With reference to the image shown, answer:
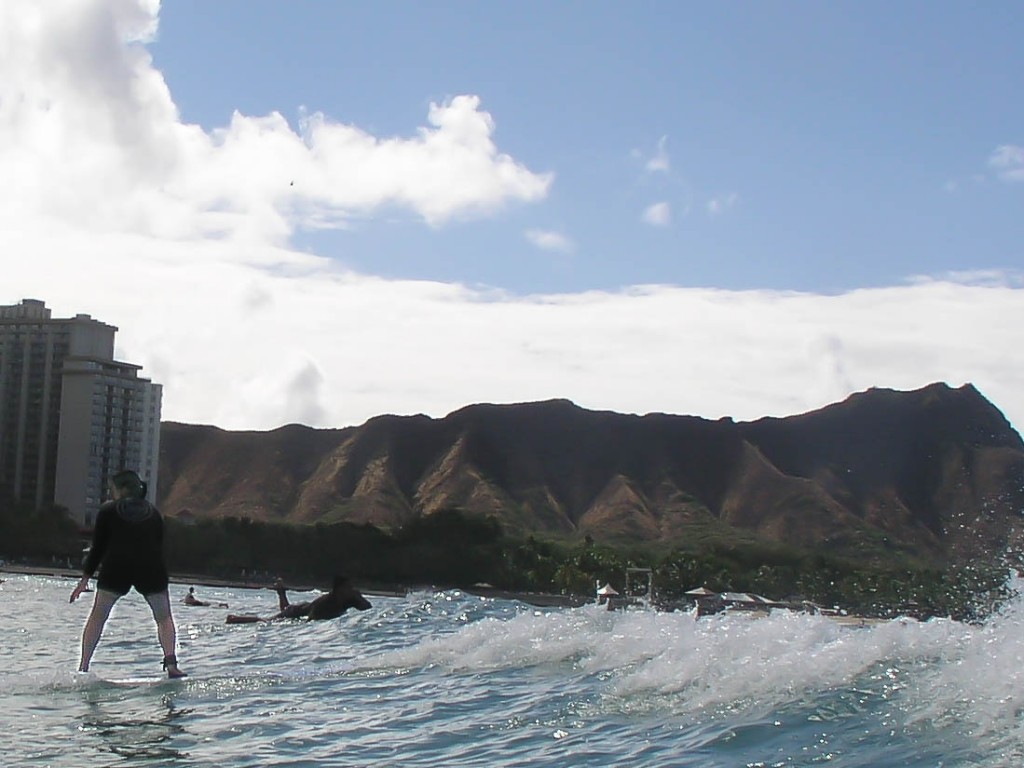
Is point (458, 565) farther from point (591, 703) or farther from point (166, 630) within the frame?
point (591, 703)

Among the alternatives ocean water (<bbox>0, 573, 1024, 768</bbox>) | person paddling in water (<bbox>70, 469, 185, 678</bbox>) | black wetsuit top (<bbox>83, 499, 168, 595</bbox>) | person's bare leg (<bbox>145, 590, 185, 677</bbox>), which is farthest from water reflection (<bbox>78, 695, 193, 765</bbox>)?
black wetsuit top (<bbox>83, 499, 168, 595</bbox>)

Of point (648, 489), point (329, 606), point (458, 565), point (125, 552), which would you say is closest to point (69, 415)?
point (458, 565)

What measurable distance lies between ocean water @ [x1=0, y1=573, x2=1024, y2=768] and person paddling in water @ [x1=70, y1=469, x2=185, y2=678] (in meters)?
0.52

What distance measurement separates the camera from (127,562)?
1080 cm

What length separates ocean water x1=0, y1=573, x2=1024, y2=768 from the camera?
22.6 feet

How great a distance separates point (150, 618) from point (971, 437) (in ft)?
629

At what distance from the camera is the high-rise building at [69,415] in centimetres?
12594

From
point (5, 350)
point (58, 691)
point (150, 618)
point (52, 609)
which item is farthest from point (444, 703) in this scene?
point (5, 350)

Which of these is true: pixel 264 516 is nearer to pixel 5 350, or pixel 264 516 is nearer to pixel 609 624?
pixel 5 350

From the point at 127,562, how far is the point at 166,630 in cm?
67

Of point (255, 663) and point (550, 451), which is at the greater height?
point (550, 451)

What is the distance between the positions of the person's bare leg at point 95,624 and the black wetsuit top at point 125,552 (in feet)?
0.23

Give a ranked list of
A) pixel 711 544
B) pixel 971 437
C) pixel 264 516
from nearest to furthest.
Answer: pixel 711 544 → pixel 264 516 → pixel 971 437

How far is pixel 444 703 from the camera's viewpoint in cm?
924
